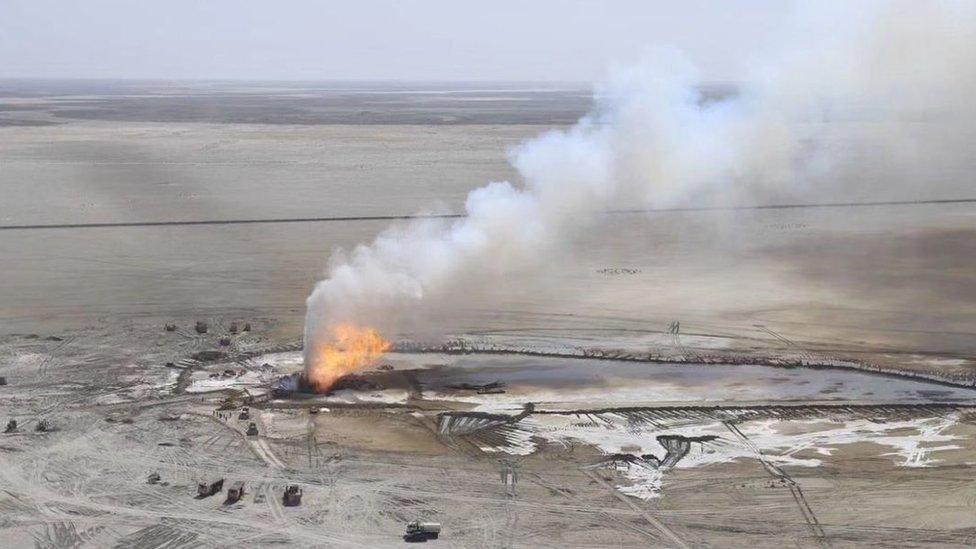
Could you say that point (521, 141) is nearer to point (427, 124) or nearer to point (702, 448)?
point (427, 124)

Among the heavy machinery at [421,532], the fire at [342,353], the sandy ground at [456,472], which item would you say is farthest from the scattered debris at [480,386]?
the heavy machinery at [421,532]

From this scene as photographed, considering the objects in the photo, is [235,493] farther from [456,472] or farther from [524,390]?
[524,390]

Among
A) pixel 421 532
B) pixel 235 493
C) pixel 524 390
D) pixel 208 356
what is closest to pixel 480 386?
pixel 524 390

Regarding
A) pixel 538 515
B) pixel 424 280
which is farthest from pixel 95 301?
pixel 538 515

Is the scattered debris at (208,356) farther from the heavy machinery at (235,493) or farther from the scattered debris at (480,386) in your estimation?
the heavy machinery at (235,493)

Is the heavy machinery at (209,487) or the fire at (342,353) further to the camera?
the fire at (342,353)

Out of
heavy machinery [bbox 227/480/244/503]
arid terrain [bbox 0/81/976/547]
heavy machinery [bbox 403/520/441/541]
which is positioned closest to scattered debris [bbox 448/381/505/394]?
arid terrain [bbox 0/81/976/547]

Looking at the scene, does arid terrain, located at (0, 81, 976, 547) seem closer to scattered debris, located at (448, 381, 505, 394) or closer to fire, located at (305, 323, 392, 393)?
scattered debris, located at (448, 381, 505, 394)
